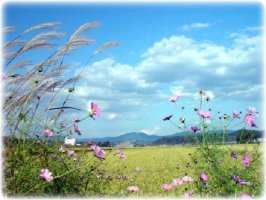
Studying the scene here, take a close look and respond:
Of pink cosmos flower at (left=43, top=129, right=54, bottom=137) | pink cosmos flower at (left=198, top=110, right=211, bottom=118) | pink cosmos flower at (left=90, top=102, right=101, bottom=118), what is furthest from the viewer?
pink cosmos flower at (left=198, top=110, right=211, bottom=118)

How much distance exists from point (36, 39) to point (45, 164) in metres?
1.08

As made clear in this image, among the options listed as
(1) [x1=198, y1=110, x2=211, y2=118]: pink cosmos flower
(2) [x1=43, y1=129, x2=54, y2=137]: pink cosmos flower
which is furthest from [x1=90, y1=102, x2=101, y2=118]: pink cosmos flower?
(1) [x1=198, y1=110, x2=211, y2=118]: pink cosmos flower

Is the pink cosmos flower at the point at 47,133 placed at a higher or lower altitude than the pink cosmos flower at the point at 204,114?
lower

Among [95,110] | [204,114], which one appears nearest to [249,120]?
[204,114]

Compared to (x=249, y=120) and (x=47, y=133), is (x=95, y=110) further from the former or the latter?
(x=249, y=120)

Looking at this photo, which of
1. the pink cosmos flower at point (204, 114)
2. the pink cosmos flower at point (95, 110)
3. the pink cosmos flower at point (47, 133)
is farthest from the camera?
the pink cosmos flower at point (204, 114)

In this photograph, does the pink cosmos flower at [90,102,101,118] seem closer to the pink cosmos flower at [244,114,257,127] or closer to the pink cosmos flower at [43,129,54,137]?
the pink cosmos flower at [43,129,54,137]

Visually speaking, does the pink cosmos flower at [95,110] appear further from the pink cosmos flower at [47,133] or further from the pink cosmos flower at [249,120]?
the pink cosmos flower at [249,120]

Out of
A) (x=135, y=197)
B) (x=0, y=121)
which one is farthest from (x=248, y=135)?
(x=0, y=121)

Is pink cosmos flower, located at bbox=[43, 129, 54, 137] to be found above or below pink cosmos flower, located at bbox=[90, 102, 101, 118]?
below

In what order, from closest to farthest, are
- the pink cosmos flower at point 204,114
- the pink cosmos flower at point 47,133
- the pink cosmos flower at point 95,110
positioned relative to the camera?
the pink cosmos flower at point 95,110
the pink cosmos flower at point 47,133
the pink cosmos flower at point 204,114

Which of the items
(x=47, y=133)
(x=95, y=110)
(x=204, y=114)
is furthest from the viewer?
(x=204, y=114)

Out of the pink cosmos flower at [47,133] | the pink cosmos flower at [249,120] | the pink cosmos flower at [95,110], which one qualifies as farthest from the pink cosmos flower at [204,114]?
the pink cosmos flower at [47,133]

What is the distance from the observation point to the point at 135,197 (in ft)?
12.1
